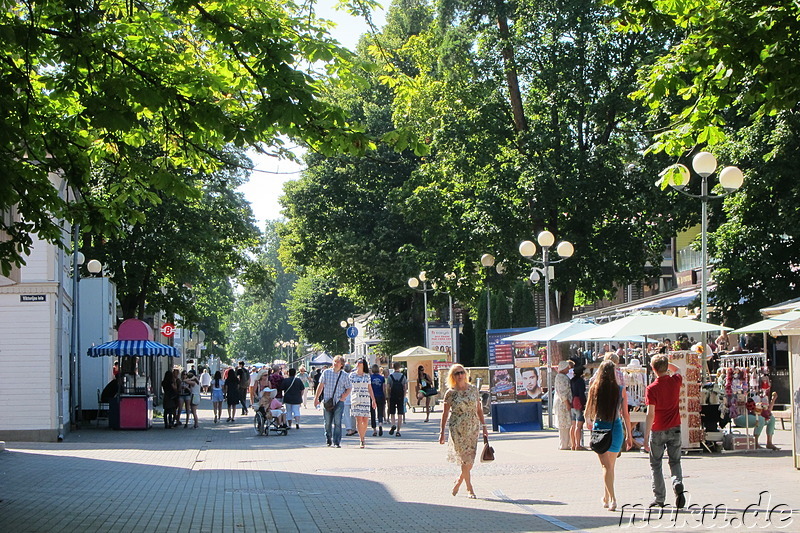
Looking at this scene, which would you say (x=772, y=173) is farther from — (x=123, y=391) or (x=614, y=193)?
(x=123, y=391)

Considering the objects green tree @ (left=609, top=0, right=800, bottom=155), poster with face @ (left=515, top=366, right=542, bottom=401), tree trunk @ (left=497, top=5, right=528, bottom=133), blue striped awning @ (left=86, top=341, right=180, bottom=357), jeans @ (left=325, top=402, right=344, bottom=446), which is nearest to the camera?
green tree @ (left=609, top=0, right=800, bottom=155)

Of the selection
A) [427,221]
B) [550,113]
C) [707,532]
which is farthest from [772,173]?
[707,532]

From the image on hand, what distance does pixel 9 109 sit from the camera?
32.3 ft

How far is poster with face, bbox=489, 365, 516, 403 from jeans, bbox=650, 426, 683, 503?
45.8 ft

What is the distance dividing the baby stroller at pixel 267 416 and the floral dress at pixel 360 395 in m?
4.80

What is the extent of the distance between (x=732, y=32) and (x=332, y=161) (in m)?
36.5

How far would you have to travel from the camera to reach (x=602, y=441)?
36.4 ft

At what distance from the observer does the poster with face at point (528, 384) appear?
25078 mm

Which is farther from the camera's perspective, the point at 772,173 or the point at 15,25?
the point at 772,173

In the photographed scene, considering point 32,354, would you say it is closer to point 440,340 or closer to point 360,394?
point 360,394

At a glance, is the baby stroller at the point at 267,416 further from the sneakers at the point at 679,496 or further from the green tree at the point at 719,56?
the green tree at the point at 719,56

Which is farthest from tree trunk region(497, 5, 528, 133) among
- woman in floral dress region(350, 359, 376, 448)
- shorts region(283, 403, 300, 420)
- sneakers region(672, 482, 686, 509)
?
sneakers region(672, 482, 686, 509)

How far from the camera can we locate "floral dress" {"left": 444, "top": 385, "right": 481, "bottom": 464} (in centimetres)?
1236

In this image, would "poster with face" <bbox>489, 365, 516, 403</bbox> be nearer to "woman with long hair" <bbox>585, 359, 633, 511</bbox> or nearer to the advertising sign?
the advertising sign
